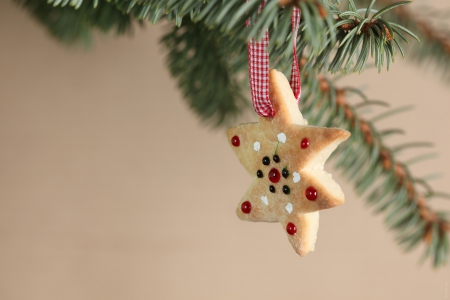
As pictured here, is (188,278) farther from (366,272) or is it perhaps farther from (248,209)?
(248,209)

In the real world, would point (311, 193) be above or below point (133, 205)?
above

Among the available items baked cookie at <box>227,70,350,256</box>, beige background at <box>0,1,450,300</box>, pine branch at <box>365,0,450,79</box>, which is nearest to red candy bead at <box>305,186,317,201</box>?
baked cookie at <box>227,70,350,256</box>

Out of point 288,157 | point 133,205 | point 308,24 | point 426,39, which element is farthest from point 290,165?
point 133,205

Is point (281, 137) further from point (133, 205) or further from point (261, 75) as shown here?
point (133, 205)

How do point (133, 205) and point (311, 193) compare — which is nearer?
point (311, 193)

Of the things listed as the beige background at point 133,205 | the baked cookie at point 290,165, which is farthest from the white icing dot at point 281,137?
the beige background at point 133,205

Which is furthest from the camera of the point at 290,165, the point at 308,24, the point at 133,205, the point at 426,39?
the point at 133,205
